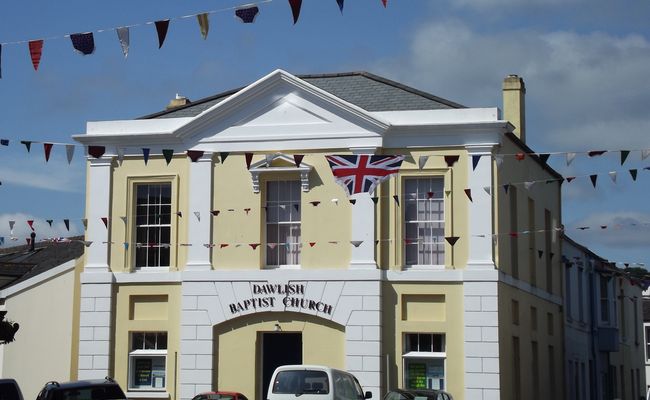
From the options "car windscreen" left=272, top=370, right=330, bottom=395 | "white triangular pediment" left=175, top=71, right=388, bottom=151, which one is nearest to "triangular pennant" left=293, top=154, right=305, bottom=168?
"white triangular pediment" left=175, top=71, right=388, bottom=151

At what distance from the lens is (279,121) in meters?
32.2

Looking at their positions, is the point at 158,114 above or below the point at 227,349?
above

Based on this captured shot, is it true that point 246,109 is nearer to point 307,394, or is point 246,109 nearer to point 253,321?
point 253,321

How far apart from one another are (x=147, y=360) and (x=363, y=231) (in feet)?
22.0

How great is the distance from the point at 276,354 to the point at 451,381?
463 centimetres

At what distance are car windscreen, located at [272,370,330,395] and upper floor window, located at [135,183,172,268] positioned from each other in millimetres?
8235

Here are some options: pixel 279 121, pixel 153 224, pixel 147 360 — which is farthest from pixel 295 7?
pixel 147 360

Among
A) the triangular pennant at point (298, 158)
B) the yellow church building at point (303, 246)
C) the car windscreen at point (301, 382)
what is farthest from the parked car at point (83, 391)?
the triangular pennant at point (298, 158)

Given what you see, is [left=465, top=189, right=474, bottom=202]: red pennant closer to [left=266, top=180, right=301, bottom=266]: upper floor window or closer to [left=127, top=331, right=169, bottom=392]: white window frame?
[left=266, top=180, right=301, bottom=266]: upper floor window

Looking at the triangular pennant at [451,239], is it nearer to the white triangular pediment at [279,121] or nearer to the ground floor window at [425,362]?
the ground floor window at [425,362]

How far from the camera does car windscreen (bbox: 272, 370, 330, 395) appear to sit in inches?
995

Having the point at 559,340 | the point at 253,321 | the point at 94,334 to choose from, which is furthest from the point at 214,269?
the point at 559,340

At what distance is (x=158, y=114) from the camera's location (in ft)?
113

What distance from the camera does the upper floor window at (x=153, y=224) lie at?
3291 cm
